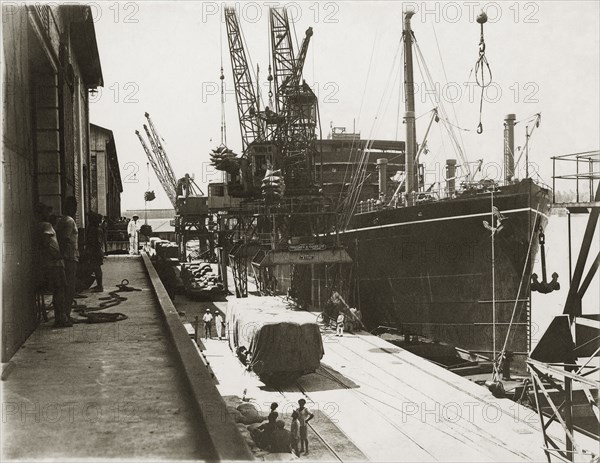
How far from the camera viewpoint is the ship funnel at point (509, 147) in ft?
66.7

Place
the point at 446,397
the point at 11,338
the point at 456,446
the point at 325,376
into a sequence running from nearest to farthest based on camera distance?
the point at 11,338
the point at 456,446
the point at 446,397
the point at 325,376

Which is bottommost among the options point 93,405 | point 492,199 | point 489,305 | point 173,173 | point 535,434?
point 535,434

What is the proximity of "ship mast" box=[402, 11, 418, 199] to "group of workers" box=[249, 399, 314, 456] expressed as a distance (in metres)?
13.0

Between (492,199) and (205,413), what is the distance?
15484 millimetres

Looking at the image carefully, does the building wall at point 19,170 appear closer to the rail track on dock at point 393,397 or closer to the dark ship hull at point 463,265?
the rail track on dock at point 393,397

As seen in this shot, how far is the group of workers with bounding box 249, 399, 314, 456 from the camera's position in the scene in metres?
10.8

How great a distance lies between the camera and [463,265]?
19234 mm

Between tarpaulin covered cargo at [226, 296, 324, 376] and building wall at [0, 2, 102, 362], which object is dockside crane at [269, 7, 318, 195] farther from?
building wall at [0, 2, 102, 362]

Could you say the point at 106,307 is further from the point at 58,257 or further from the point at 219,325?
the point at 219,325

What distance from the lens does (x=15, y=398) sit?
4.40 metres

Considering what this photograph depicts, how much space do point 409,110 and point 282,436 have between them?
55.3 ft

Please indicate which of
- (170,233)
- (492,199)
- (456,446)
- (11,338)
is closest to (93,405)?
(11,338)

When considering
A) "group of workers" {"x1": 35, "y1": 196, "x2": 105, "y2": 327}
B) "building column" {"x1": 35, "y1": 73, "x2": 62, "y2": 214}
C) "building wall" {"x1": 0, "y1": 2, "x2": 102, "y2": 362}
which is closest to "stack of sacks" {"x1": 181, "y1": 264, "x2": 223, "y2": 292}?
"building column" {"x1": 35, "y1": 73, "x2": 62, "y2": 214}

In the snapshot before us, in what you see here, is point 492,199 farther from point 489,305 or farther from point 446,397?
point 446,397
